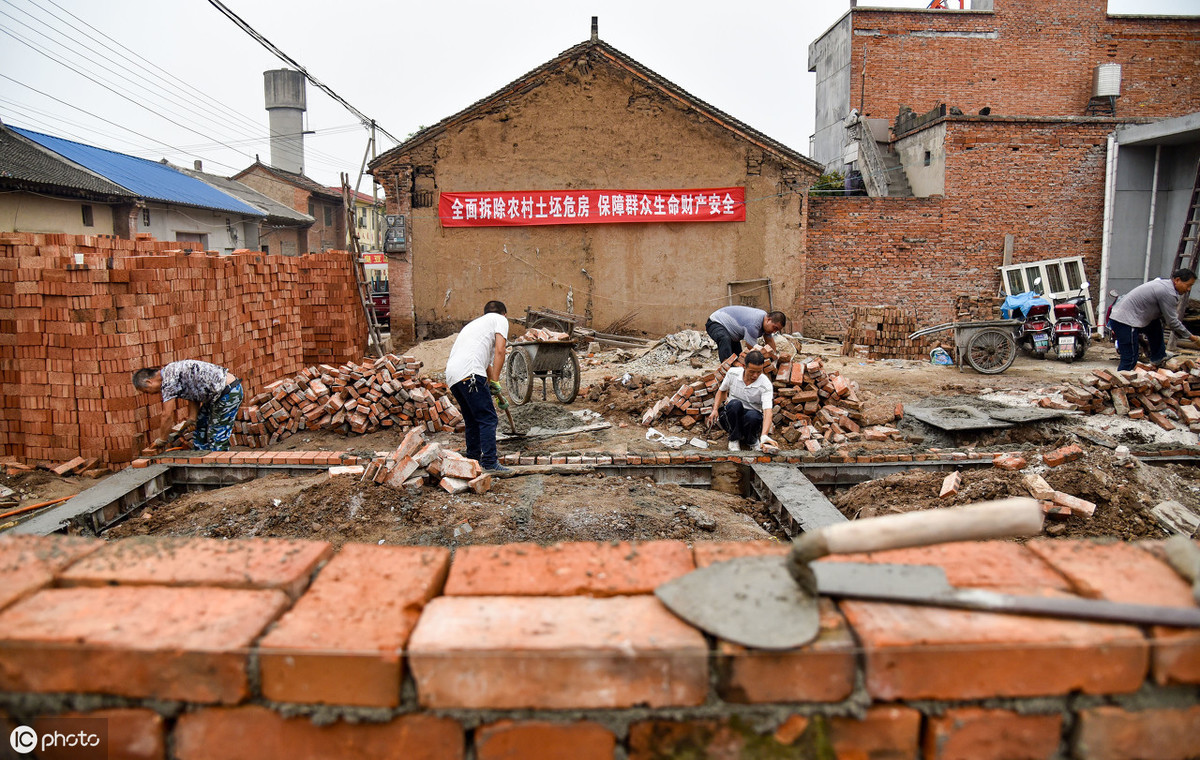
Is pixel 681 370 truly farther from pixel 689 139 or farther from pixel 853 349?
pixel 689 139

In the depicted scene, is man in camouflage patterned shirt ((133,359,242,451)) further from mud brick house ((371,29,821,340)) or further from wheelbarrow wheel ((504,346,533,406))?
mud brick house ((371,29,821,340))

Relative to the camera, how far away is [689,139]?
16.2m

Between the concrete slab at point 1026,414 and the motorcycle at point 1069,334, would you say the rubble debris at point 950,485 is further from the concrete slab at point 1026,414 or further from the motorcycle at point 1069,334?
the motorcycle at point 1069,334

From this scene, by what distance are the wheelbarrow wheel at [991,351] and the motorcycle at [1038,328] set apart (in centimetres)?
112

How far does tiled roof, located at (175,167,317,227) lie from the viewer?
98.6 feet

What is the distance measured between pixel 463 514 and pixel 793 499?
89.1 inches

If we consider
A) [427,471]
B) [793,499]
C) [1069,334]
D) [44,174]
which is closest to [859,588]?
[793,499]

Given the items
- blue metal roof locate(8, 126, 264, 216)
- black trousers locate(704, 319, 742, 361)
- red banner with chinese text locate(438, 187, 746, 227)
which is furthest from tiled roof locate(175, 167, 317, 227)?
black trousers locate(704, 319, 742, 361)

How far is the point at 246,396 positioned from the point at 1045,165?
1750cm

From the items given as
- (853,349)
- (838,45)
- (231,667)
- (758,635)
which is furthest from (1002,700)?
(838,45)

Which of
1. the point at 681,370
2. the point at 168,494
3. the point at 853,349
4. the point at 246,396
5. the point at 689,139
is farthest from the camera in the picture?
the point at 689,139

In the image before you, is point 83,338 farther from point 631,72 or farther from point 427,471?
point 631,72

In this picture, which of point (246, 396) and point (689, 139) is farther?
point (689, 139)

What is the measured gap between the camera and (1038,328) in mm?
12695
